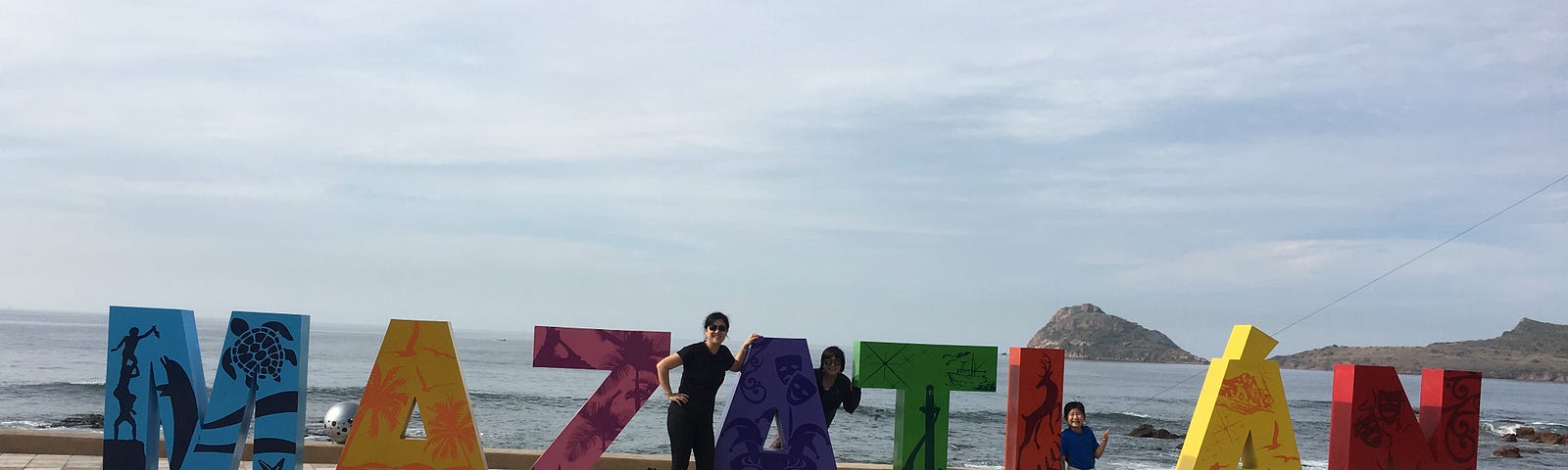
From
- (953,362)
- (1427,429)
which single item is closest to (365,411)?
(953,362)

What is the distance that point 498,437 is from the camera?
100 feet

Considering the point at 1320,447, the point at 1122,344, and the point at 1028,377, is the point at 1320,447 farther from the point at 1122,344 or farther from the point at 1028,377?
the point at 1122,344

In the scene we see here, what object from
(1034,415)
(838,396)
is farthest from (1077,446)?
(838,396)

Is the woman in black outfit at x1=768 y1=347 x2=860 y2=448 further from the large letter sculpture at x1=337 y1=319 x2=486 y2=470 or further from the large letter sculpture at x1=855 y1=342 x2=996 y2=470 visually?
the large letter sculpture at x1=337 y1=319 x2=486 y2=470

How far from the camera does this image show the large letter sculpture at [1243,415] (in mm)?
8562

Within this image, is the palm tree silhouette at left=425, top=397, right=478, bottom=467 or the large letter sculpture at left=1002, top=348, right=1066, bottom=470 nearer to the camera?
the palm tree silhouette at left=425, top=397, right=478, bottom=467

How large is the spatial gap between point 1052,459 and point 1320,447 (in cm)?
3009

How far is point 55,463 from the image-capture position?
9.27 metres

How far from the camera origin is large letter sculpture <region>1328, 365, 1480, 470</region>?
8.78 meters

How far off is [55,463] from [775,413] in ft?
19.4

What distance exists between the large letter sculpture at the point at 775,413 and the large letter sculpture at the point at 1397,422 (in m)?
3.99

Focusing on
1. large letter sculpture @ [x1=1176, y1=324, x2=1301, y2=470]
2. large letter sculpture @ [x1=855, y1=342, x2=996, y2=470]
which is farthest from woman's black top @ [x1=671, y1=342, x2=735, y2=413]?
large letter sculpture @ [x1=1176, y1=324, x2=1301, y2=470]

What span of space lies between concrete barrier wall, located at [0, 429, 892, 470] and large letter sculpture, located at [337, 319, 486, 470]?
1.76m

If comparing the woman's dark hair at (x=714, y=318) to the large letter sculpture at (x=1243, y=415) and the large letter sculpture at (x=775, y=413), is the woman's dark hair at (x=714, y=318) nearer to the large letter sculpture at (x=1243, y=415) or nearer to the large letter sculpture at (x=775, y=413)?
the large letter sculpture at (x=775, y=413)
